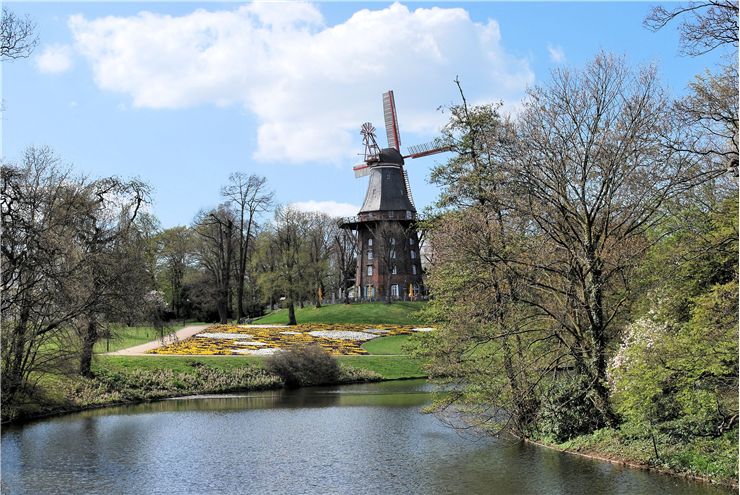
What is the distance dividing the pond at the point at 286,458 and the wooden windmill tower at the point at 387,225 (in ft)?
136

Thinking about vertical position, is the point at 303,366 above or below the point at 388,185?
below

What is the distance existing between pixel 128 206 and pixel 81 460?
16.6 metres

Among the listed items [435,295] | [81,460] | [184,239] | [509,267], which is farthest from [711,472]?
[184,239]

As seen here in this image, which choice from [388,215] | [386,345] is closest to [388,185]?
[388,215]

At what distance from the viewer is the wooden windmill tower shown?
6762 cm

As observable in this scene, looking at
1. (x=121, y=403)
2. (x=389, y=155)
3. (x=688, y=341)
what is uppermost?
(x=389, y=155)

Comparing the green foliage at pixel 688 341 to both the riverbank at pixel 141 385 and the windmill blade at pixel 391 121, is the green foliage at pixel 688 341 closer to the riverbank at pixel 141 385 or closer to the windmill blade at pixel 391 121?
the riverbank at pixel 141 385

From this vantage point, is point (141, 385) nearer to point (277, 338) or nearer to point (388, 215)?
point (277, 338)

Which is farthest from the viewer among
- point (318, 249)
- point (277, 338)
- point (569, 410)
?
point (318, 249)

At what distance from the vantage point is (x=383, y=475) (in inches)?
653

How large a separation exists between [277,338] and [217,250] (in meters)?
25.6

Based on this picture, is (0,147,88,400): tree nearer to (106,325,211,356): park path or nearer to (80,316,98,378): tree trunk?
(80,316,98,378): tree trunk

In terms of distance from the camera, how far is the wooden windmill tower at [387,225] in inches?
2662

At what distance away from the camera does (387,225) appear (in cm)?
6819
